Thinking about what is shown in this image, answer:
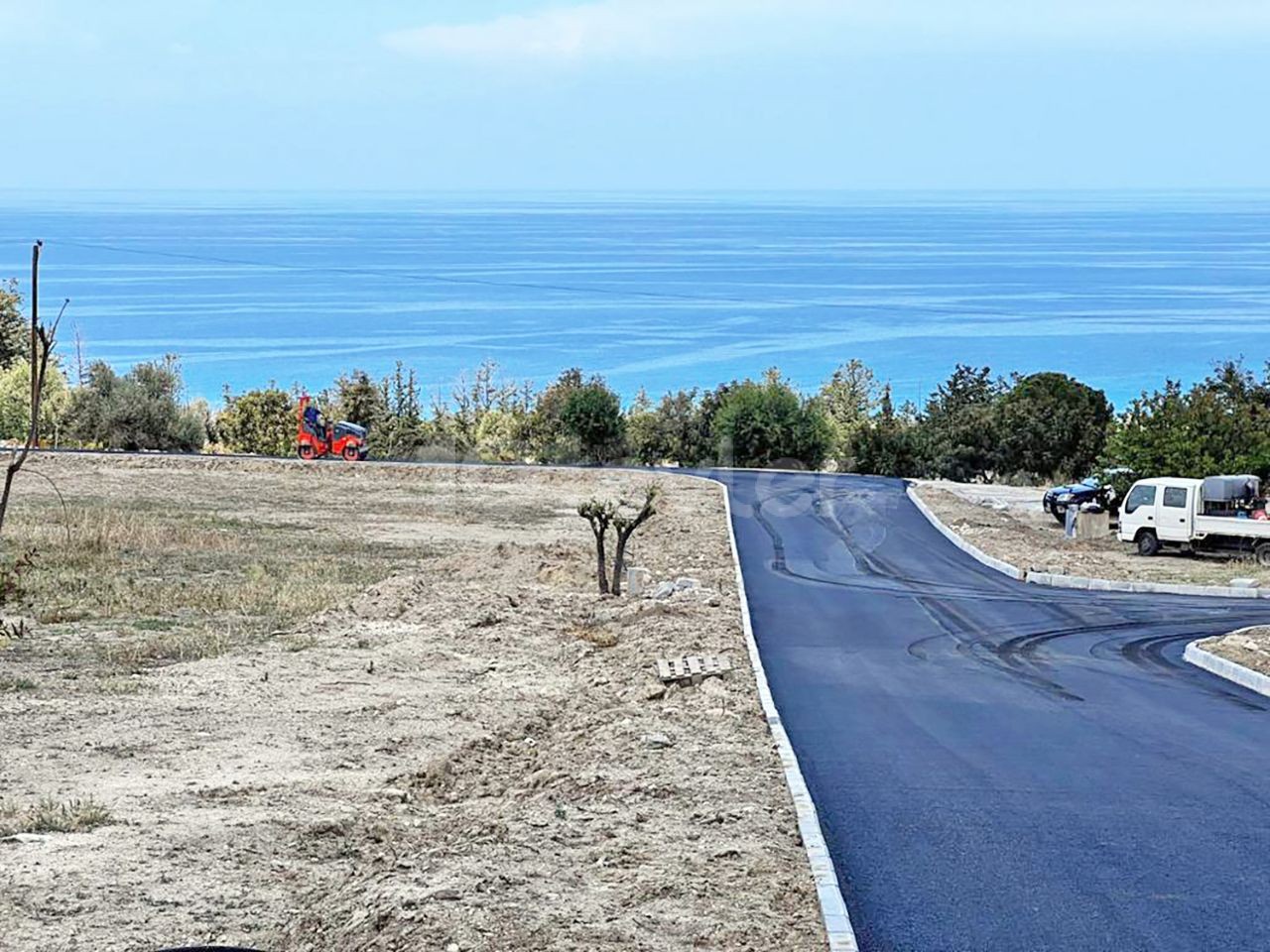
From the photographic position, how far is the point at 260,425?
70.8 meters

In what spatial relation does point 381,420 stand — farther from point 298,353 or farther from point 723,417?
point 298,353

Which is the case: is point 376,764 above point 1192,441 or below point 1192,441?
below

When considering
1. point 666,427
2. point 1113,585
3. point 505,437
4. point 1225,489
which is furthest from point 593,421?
point 1113,585

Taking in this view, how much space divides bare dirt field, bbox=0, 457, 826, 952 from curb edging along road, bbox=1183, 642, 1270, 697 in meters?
5.92

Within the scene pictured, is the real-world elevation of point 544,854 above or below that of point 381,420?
below

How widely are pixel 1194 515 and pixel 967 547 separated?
4830mm

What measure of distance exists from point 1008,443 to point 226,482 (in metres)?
29.4

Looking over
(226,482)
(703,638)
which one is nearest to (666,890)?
(703,638)

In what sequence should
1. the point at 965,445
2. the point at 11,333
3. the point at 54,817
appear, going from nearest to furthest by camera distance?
1. the point at 54,817
2. the point at 965,445
3. the point at 11,333

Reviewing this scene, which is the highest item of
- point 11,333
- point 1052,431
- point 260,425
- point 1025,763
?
point 11,333

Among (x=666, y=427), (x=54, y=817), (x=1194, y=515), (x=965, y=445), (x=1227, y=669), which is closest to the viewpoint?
(x=54, y=817)

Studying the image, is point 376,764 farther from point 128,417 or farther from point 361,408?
point 361,408

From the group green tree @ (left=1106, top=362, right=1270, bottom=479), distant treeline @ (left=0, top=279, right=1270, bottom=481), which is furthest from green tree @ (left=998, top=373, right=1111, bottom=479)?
green tree @ (left=1106, top=362, right=1270, bottom=479)

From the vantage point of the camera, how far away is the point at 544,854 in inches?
389
